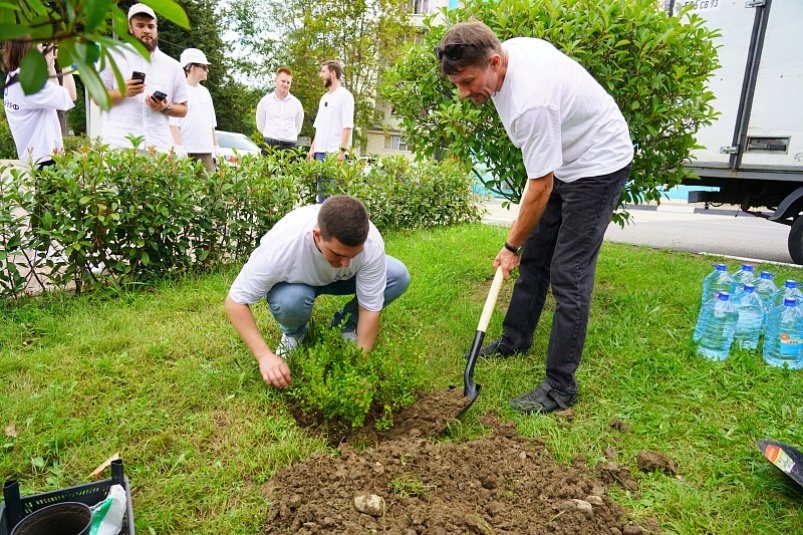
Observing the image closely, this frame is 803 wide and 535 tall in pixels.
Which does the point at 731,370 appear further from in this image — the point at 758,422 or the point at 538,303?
the point at 538,303

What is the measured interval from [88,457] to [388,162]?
17.5 feet

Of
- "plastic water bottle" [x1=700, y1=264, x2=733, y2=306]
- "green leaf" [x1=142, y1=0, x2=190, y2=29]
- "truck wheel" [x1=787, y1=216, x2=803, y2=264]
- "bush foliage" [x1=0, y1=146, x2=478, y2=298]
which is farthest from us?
"truck wheel" [x1=787, y1=216, x2=803, y2=264]

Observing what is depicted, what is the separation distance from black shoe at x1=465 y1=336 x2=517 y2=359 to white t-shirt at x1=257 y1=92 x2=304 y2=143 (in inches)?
200

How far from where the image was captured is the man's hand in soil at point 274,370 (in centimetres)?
276

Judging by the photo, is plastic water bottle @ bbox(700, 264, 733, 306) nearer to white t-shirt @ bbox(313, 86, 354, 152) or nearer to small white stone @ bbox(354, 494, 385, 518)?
small white stone @ bbox(354, 494, 385, 518)

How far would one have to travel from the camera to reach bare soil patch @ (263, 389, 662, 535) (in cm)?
196

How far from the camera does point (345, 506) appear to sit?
6.61 feet

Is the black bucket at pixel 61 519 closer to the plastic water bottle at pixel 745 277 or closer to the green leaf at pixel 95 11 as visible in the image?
the green leaf at pixel 95 11

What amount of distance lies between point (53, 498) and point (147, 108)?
3737 mm

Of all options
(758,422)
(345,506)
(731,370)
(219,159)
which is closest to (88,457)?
(345,506)

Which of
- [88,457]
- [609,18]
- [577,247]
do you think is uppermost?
[609,18]

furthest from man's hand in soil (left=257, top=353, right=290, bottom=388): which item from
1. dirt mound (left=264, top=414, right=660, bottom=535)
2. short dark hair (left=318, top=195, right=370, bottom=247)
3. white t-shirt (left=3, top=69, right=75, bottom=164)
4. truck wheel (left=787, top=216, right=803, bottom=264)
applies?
truck wheel (left=787, top=216, right=803, bottom=264)

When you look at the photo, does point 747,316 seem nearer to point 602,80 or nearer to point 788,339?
point 788,339

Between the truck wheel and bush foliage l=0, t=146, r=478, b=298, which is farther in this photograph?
the truck wheel
